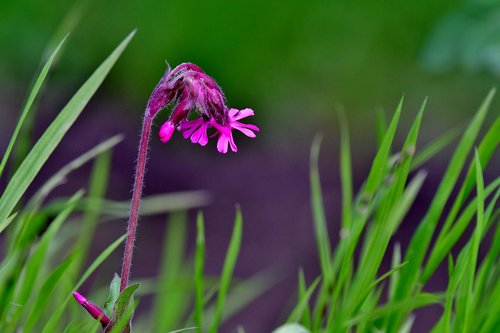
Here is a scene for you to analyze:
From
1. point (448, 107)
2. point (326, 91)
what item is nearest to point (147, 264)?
point (326, 91)

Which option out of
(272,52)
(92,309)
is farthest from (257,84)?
(92,309)

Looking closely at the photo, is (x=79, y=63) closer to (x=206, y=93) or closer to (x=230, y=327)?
(x=230, y=327)

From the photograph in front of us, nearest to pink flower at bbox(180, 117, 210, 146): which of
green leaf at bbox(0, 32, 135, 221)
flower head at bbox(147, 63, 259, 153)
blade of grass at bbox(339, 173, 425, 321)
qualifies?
flower head at bbox(147, 63, 259, 153)

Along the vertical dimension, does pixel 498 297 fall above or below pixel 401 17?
below

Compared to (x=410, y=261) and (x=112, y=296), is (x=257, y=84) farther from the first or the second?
(x=112, y=296)

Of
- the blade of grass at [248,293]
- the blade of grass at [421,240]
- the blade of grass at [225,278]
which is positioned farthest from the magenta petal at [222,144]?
the blade of grass at [248,293]

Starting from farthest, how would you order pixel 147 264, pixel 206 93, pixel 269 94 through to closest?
pixel 269 94, pixel 147 264, pixel 206 93
